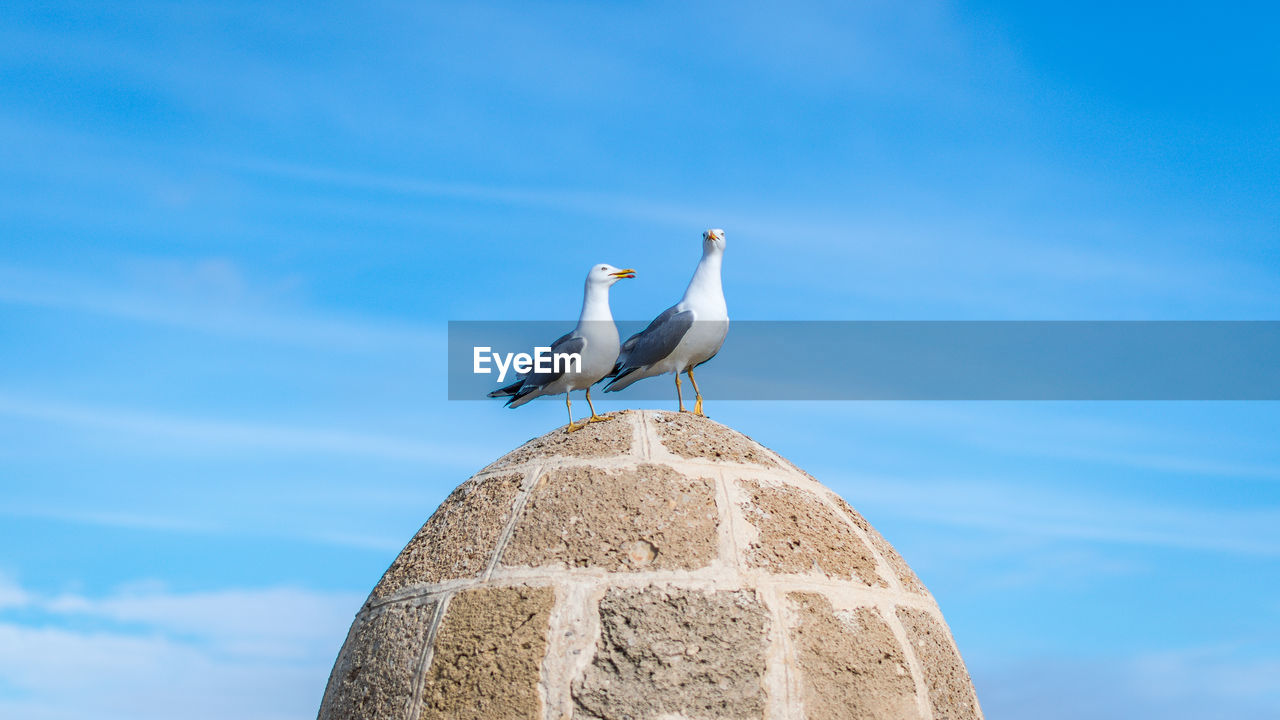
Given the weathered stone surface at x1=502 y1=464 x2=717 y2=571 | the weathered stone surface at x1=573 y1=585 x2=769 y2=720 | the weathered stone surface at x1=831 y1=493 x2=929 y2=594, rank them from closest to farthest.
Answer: the weathered stone surface at x1=573 y1=585 x2=769 y2=720
the weathered stone surface at x1=502 y1=464 x2=717 y2=571
the weathered stone surface at x1=831 y1=493 x2=929 y2=594

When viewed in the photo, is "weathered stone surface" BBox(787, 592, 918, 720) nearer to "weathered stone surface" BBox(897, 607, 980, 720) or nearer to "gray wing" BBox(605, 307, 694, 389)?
"weathered stone surface" BBox(897, 607, 980, 720)

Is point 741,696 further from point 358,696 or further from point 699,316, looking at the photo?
point 699,316

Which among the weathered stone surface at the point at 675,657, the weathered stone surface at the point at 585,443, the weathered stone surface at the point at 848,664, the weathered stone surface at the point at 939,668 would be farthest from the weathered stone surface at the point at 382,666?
the weathered stone surface at the point at 939,668

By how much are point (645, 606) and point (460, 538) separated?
4.13ft

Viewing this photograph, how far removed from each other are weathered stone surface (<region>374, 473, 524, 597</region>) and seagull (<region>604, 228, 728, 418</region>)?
146cm

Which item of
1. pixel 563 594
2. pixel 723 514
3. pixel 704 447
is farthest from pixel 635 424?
pixel 563 594

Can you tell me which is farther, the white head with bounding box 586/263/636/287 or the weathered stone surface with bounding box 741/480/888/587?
the white head with bounding box 586/263/636/287

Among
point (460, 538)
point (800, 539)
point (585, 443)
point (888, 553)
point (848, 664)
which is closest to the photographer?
point (848, 664)

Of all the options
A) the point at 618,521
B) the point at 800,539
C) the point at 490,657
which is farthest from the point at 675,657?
the point at 800,539

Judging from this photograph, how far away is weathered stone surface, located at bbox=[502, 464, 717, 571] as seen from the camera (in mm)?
6082

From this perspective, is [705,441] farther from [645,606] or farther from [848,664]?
[848,664]

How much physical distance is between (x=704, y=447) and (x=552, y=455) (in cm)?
86

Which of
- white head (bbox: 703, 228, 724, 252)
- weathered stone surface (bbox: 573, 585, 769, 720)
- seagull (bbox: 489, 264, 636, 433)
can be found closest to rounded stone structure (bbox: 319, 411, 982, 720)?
Answer: weathered stone surface (bbox: 573, 585, 769, 720)

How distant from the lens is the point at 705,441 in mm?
6945
